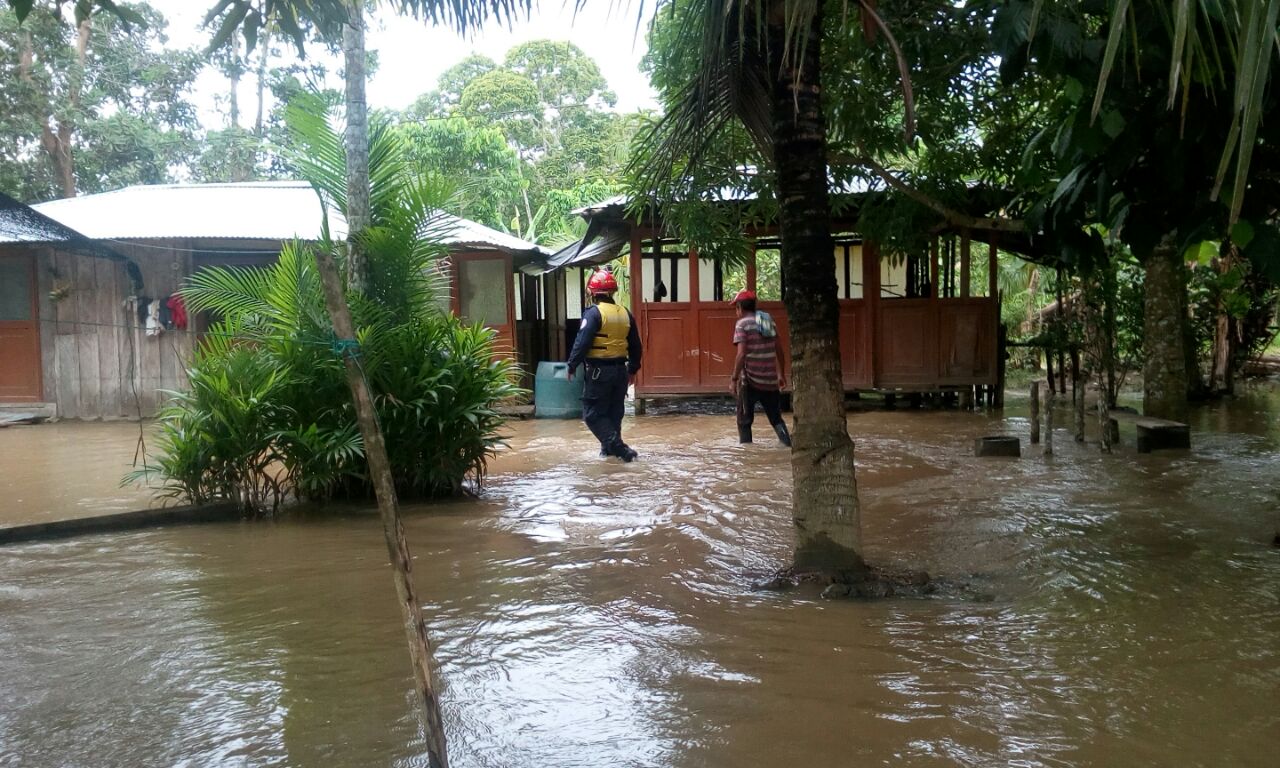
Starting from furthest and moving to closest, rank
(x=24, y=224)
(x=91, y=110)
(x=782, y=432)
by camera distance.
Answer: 1. (x=91, y=110)
2. (x=782, y=432)
3. (x=24, y=224)

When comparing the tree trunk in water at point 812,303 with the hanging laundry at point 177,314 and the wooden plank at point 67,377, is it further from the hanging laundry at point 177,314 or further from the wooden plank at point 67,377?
the wooden plank at point 67,377

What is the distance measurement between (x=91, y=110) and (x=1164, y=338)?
2041 cm

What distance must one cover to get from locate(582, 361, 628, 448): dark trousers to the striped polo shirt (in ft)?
4.48

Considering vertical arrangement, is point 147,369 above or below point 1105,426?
above

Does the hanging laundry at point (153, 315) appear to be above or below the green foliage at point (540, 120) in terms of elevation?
below

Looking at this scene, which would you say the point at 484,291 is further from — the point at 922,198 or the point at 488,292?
the point at 922,198

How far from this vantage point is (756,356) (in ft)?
32.9

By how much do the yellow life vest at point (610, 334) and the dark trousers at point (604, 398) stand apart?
12 cm

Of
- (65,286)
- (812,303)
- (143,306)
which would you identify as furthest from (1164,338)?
(65,286)

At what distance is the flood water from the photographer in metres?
3.22

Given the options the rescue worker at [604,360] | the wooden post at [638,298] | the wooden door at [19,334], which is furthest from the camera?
the wooden door at [19,334]

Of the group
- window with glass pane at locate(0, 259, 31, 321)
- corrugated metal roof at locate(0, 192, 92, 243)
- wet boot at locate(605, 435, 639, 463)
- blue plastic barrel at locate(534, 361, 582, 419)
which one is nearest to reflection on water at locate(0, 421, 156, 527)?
window with glass pane at locate(0, 259, 31, 321)

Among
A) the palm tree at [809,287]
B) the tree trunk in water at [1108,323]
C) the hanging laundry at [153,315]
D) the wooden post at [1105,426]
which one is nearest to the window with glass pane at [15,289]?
the hanging laundry at [153,315]

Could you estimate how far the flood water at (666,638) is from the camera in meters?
3.22
